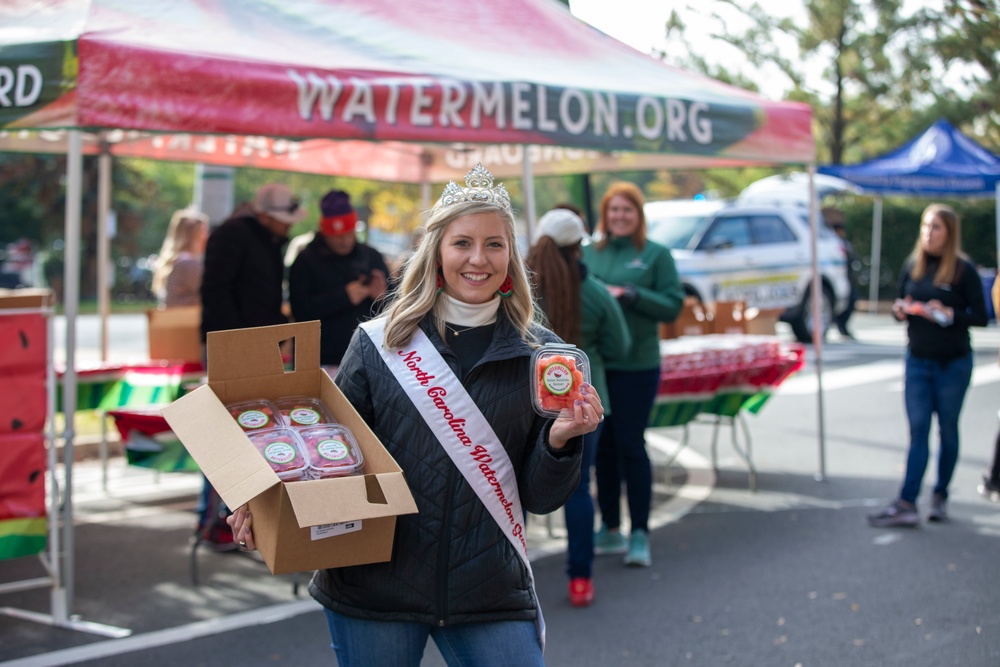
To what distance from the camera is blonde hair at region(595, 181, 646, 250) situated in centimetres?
571

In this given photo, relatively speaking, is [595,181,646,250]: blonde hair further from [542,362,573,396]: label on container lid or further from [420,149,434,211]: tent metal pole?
[420,149,434,211]: tent metal pole

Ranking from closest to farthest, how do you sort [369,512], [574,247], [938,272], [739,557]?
1. [369,512]
2. [574,247]
3. [739,557]
4. [938,272]

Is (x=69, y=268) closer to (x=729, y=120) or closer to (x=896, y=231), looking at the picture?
(x=729, y=120)

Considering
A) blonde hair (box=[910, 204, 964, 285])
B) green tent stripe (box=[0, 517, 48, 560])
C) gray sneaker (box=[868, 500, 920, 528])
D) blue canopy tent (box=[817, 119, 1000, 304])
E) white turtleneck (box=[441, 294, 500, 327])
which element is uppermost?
blue canopy tent (box=[817, 119, 1000, 304])

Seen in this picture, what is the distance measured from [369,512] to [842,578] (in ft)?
12.9

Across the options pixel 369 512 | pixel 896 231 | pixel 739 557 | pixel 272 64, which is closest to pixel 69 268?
pixel 272 64

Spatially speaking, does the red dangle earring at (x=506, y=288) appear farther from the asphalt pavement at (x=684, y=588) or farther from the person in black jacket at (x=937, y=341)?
the person in black jacket at (x=937, y=341)

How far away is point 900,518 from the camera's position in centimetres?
633

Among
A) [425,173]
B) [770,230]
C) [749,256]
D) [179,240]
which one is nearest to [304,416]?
[179,240]

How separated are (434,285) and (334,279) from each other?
10.7 ft

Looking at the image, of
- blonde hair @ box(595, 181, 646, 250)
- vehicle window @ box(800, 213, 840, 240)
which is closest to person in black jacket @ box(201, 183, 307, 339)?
blonde hair @ box(595, 181, 646, 250)

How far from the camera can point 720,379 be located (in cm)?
707

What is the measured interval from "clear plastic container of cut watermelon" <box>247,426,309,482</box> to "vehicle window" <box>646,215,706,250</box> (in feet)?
44.3

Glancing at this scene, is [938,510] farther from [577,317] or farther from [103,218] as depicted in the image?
[103,218]
